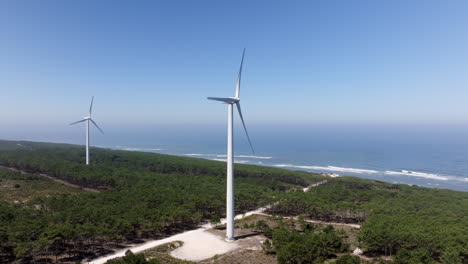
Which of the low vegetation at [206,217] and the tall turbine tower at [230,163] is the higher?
the tall turbine tower at [230,163]

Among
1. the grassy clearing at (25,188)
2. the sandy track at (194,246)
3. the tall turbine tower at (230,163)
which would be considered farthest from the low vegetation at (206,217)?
the tall turbine tower at (230,163)

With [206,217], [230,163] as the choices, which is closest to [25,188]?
[206,217]

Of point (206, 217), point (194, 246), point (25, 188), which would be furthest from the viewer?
point (25, 188)

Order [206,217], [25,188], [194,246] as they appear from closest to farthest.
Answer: [194,246]
[206,217]
[25,188]

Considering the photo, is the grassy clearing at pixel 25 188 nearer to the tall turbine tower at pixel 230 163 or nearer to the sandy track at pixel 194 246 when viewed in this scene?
the sandy track at pixel 194 246

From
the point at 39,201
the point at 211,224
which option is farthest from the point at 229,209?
the point at 39,201

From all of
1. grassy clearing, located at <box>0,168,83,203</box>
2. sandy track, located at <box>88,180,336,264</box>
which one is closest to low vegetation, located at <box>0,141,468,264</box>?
grassy clearing, located at <box>0,168,83,203</box>

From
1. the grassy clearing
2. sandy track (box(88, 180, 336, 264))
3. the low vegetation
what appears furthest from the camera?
the grassy clearing

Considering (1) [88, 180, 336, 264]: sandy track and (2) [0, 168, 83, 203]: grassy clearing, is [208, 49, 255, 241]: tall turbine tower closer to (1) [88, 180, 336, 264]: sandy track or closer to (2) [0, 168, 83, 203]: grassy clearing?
(1) [88, 180, 336, 264]: sandy track

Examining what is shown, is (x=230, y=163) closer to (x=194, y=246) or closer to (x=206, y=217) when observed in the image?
(x=194, y=246)

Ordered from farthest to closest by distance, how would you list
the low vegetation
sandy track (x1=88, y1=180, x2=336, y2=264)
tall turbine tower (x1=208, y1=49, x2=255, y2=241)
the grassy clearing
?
the grassy clearing < tall turbine tower (x1=208, y1=49, x2=255, y2=241) < sandy track (x1=88, y1=180, x2=336, y2=264) < the low vegetation

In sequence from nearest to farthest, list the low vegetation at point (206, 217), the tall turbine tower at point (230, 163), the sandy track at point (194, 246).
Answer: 1. the low vegetation at point (206, 217)
2. the sandy track at point (194, 246)
3. the tall turbine tower at point (230, 163)
